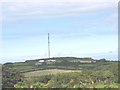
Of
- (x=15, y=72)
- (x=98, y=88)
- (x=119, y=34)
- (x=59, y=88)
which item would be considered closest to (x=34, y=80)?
(x=15, y=72)

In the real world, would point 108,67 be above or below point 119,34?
below

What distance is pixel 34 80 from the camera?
19.6 feet

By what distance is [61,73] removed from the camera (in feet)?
21.9

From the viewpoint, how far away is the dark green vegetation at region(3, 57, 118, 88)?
5523 mm

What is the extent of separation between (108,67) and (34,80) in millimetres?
1769

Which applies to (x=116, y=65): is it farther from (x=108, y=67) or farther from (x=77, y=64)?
(x=77, y=64)

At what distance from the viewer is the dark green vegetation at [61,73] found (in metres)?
5.52

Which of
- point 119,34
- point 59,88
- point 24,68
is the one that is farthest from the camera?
point 24,68

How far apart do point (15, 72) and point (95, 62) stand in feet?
6.90

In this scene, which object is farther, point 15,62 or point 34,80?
point 15,62

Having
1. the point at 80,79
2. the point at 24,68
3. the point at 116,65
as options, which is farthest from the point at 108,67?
the point at 24,68

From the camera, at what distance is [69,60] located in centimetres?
738

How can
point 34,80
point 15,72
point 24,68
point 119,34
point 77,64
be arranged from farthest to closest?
point 77,64, point 24,68, point 15,72, point 34,80, point 119,34

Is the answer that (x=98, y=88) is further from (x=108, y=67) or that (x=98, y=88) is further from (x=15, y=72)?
(x=15, y=72)
